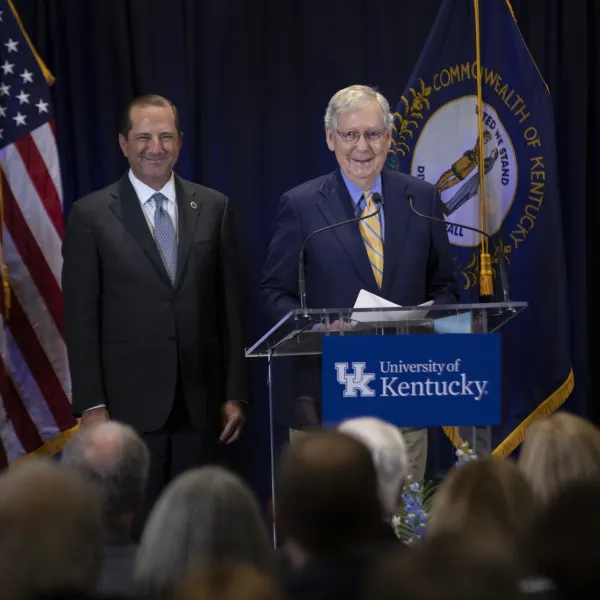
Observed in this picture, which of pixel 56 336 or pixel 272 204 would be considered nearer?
pixel 56 336

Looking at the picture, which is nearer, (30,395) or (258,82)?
(30,395)

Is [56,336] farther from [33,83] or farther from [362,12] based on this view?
[362,12]

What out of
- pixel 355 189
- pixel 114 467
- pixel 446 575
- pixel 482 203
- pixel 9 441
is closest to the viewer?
pixel 446 575

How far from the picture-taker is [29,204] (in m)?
4.93

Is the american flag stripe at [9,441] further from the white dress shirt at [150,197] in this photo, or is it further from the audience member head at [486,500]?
the audience member head at [486,500]

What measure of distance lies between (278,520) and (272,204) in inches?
142

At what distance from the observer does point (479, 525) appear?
6.79ft

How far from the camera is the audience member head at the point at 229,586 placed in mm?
1360

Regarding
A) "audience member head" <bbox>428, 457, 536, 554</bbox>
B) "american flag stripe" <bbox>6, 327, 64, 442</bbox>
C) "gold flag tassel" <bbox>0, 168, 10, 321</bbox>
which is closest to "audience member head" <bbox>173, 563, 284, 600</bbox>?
"audience member head" <bbox>428, 457, 536, 554</bbox>

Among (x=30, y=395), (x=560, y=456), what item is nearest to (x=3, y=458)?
(x=30, y=395)

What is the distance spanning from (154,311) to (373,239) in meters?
0.90

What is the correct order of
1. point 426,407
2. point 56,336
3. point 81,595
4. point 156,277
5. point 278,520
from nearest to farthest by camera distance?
point 81,595 → point 278,520 → point 426,407 → point 156,277 → point 56,336

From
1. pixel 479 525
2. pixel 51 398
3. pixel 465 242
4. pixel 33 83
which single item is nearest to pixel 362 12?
pixel 465 242

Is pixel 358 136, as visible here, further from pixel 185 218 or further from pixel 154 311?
pixel 154 311
